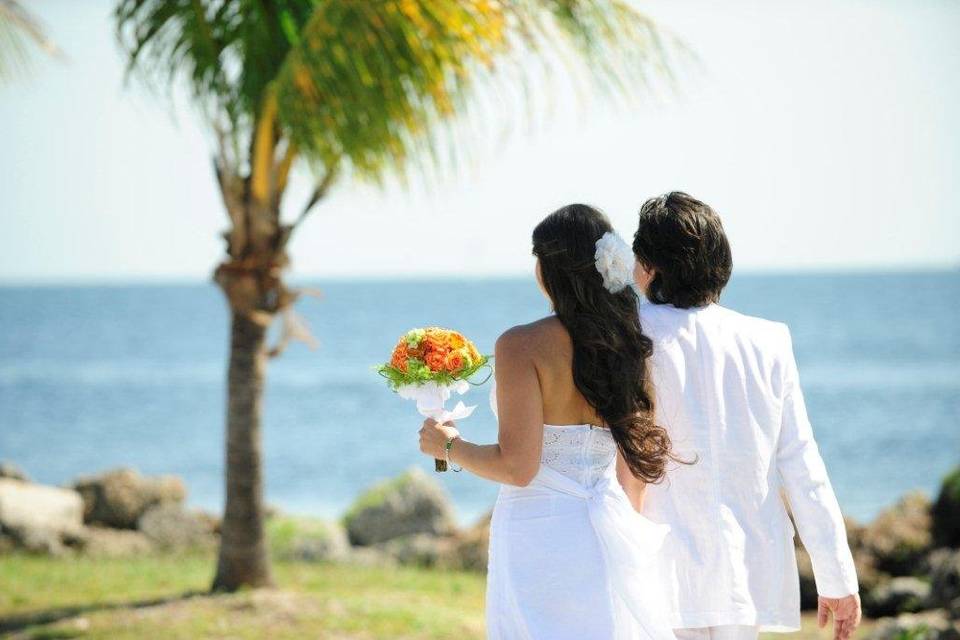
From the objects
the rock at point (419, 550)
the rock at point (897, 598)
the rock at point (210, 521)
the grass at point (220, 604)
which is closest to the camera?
the grass at point (220, 604)

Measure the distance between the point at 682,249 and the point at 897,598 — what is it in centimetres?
600

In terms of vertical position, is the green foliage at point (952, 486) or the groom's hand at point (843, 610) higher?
the groom's hand at point (843, 610)

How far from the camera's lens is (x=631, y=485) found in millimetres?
3740

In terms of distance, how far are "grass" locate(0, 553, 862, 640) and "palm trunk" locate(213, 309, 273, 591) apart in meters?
0.18

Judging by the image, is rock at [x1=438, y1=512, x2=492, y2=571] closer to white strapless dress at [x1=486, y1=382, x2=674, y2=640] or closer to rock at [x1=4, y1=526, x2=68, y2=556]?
rock at [x1=4, y1=526, x2=68, y2=556]

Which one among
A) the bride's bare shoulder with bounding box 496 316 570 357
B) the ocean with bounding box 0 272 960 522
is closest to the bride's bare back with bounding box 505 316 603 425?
the bride's bare shoulder with bounding box 496 316 570 357

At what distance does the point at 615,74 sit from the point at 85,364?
2041 inches

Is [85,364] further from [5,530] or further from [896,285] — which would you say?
[896,285]

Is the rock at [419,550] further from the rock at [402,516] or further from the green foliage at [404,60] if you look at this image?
the green foliage at [404,60]

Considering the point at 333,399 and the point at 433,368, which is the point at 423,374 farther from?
the point at 333,399

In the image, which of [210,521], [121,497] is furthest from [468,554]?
[121,497]

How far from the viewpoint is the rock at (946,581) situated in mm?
7907

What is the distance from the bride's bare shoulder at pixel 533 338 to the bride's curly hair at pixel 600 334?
0.04m

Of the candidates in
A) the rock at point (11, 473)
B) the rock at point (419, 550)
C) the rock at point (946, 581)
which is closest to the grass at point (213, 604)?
the rock at point (419, 550)
